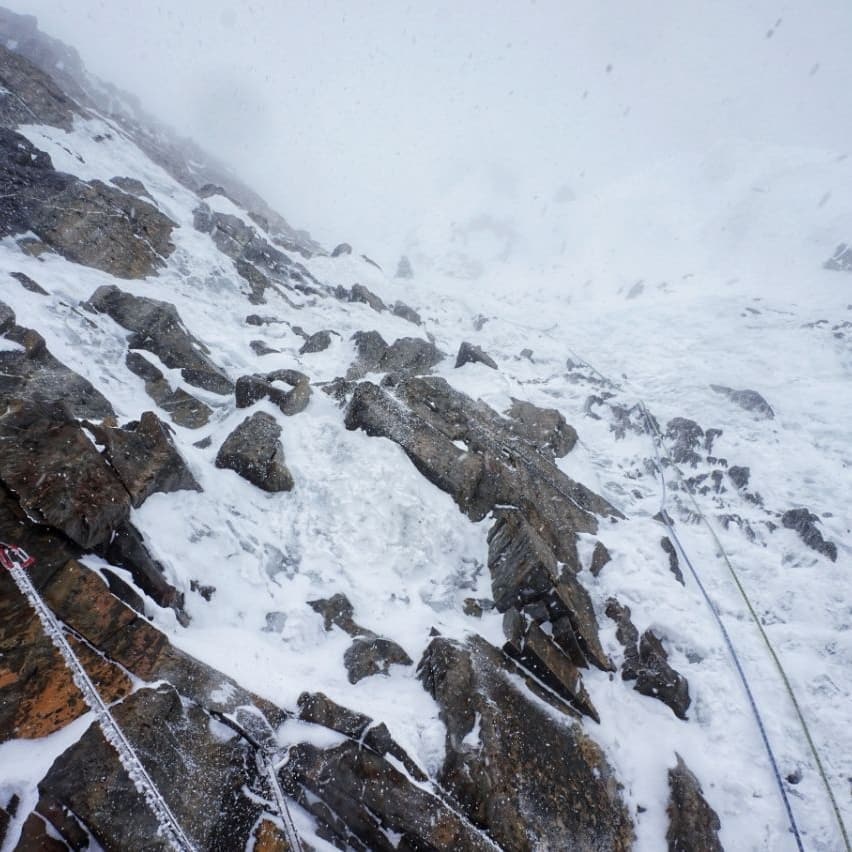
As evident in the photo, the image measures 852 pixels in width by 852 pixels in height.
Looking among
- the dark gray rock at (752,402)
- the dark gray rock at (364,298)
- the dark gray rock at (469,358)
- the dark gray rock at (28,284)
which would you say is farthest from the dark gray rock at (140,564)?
the dark gray rock at (752,402)

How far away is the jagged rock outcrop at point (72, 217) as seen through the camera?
14.4m

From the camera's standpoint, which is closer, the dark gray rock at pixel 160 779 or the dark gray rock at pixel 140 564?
the dark gray rock at pixel 160 779

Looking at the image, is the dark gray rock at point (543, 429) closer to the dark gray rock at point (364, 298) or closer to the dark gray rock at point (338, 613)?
the dark gray rock at point (338, 613)

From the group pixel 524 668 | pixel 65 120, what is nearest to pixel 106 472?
pixel 524 668

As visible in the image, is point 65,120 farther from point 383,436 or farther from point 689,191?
A: point 689,191

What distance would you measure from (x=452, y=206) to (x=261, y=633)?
88070 millimetres

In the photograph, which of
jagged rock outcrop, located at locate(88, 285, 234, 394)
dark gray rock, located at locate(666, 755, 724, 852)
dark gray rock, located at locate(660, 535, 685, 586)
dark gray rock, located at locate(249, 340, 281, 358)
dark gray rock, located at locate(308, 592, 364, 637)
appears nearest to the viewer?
dark gray rock, located at locate(666, 755, 724, 852)

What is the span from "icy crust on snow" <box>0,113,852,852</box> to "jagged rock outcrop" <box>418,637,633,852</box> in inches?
14.1

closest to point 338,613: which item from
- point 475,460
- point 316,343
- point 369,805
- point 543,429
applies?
point 369,805

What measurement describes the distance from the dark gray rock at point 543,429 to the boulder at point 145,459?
34.6ft

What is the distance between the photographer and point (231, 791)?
487cm

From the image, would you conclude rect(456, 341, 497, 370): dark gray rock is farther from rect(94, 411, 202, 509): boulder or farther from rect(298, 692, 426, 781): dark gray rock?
rect(298, 692, 426, 781): dark gray rock

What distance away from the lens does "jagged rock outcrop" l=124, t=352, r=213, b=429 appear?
11.2 m

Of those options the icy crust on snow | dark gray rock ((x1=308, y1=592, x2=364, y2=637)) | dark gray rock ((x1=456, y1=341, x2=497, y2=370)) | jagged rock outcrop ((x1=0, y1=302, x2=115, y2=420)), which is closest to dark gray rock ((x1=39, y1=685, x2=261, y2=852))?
the icy crust on snow
